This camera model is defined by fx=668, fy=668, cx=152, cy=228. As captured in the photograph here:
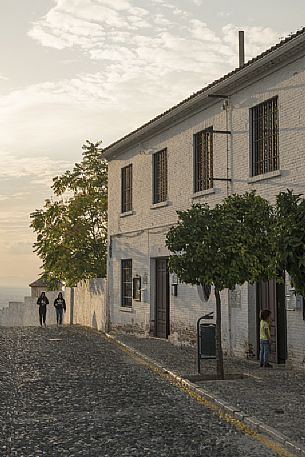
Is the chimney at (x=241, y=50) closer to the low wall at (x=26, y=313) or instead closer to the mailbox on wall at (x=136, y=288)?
the mailbox on wall at (x=136, y=288)

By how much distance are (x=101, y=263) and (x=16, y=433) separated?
78.1 feet

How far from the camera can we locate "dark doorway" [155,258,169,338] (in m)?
21.2

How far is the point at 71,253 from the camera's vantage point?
104 feet

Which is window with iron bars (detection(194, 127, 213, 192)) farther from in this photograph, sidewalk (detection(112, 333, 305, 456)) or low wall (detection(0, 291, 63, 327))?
low wall (detection(0, 291, 63, 327))

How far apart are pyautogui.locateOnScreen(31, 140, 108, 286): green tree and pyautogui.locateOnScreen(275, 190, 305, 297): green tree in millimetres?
23577

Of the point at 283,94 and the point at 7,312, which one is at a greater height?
the point at 283,94

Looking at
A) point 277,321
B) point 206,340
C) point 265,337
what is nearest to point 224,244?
point 206,340

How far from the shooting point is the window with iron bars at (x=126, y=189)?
24625 millimetres

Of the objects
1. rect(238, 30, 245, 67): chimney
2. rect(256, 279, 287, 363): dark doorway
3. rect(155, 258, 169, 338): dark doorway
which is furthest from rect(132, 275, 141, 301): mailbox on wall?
rect(256, 279, 287, 363): dark doorway

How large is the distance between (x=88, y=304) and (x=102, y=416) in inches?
799

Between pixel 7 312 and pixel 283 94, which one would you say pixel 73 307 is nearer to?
pixel 7 312

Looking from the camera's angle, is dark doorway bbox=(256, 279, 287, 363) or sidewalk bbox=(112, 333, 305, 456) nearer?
sidewalk bbox=(112, 333, 305, 456)

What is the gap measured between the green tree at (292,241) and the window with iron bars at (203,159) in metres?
9.68

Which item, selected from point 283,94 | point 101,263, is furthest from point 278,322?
point 101,263
